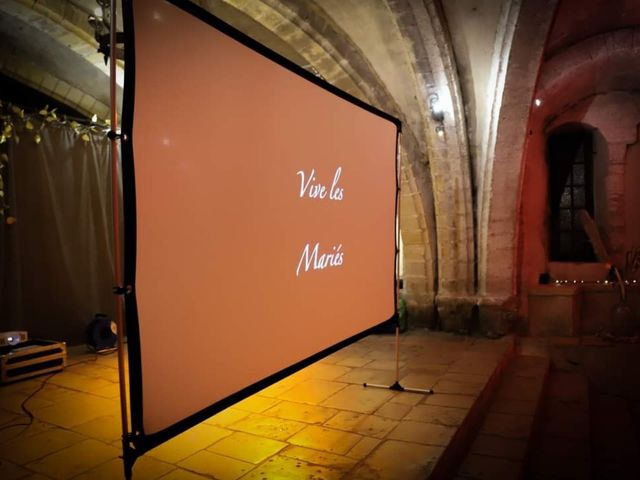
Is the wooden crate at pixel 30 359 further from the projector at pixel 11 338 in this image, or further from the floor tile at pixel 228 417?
the floor tile at pixel 228 417

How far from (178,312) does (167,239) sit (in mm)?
297

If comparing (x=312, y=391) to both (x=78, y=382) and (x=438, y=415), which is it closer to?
(x=438, y=415)

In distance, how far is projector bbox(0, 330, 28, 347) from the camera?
15.7ft

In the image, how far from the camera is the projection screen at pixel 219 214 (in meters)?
1.70

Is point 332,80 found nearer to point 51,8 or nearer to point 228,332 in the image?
point 51,8

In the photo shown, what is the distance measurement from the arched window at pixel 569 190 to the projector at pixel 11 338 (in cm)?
801

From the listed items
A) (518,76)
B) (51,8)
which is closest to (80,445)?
(51,8)

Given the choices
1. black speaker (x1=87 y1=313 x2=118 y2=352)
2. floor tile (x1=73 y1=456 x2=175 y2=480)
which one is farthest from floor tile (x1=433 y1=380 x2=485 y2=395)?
black speaker (x1=87 y1=313 x2=118 y2=352)

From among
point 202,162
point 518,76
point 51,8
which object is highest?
point 51,8

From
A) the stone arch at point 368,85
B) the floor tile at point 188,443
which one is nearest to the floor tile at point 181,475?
the floor tile at point 188,443

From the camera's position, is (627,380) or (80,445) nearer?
(80,445)

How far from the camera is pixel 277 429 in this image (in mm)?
3217

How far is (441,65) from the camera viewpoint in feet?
18.7

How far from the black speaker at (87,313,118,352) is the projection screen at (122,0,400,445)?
4075mm
